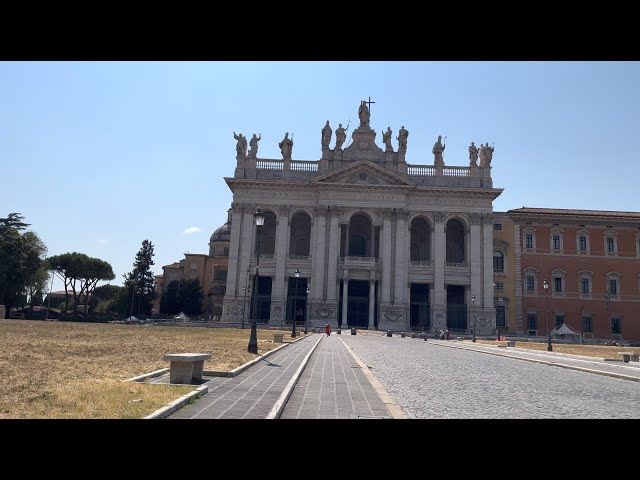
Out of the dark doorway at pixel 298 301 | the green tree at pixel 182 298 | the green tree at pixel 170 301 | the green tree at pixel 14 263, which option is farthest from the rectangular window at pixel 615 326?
the green tree at pixel 14 263

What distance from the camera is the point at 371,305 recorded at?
5672cm

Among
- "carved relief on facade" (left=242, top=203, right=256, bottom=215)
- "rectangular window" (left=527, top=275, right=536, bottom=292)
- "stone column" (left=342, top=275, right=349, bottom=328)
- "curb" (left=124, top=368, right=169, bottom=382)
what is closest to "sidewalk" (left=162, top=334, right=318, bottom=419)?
"curb" (left=124, top=368, right=169, bottom=382)

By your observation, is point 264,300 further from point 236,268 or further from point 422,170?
point 422,170

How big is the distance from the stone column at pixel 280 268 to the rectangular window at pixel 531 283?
2810 cm

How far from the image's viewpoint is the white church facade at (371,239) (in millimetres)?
57062

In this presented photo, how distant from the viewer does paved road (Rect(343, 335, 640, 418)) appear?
8000mm

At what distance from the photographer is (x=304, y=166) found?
200ft

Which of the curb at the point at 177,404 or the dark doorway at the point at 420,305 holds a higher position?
the dark doorway at the point at 420,305

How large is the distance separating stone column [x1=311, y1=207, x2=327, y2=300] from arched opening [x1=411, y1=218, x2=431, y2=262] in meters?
11.8

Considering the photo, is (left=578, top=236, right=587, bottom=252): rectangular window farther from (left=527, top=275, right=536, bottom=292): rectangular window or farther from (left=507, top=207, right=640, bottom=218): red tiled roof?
(left=527, top=275, right=536, bottom=292): rectangular window

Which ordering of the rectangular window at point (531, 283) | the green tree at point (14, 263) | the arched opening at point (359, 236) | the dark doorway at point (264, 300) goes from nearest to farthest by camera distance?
the green tree at point (14, 263) → the dark doorway at point (264, 300) → the rectangular window at point (531, 283) → the arched opening at point (359, 236)

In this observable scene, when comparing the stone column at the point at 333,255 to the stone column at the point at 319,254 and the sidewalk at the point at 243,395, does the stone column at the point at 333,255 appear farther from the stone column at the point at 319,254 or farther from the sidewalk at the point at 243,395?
the sidewalk at the point at 243,395
